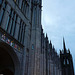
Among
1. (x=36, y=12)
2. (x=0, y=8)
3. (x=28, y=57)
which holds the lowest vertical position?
(x=28, y=57)

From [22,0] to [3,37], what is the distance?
28.1 ft

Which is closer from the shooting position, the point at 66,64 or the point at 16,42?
the point at 16,42

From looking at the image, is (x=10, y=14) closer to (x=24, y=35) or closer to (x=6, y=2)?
(x=6, y=2)

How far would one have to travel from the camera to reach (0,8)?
11602 millimetres

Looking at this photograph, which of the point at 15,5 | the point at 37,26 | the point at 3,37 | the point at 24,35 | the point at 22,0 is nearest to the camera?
the point at 3,37

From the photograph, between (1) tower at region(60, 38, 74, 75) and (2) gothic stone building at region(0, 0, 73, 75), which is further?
(1) tower at region(60, 38, 74, 75)

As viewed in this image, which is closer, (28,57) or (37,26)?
(28,57)

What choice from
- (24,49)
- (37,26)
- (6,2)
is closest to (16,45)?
(24,49)

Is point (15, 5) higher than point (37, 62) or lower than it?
higher

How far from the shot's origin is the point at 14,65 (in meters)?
13.2

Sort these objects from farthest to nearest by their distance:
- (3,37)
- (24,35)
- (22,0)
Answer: (22,0), (24,35), (3,37)

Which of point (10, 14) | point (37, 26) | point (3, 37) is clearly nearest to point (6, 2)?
point (10, 14)

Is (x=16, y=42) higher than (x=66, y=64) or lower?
higher

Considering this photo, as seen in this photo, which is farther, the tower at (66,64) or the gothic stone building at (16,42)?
the tower at (66,64)
